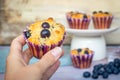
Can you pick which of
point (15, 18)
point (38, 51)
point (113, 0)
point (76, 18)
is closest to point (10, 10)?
point (15, 18)

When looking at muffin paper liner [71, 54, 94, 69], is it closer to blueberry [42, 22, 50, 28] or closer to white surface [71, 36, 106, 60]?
white surface [71, 36, 106, 60]

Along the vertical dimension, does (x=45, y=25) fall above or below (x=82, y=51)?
above

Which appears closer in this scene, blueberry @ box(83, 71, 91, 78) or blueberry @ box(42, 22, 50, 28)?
blueberry @ box(42, 22, 50, 28)

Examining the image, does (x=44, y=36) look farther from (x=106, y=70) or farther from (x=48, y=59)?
(x=106, y=70)

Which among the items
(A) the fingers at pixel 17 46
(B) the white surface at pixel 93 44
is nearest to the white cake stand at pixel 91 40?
(B) the white surface at pixel 93 44

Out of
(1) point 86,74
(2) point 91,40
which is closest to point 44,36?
(1) point 86,74

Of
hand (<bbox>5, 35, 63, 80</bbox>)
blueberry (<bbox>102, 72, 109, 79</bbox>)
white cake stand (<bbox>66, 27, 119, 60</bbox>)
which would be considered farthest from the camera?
white cake stand (<bbox>66, 27, 119, 60</bbox>)

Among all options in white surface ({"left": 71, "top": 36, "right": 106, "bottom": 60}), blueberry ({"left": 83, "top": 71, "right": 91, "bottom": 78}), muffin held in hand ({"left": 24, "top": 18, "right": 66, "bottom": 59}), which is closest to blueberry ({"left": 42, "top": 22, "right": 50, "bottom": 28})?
muffin held in hand ({"left": 24, "top": 18, "right": 66, "bottom": 59})
